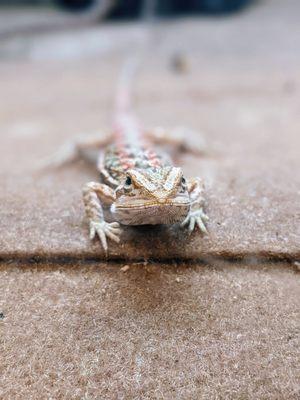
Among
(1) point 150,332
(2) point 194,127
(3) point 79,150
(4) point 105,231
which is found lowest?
(2) point 194,127

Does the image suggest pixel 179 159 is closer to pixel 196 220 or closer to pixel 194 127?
pixel 194 127

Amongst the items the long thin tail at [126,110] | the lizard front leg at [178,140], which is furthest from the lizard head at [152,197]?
the lizard front leg at [178,140]

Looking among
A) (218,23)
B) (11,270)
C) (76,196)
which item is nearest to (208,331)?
(11,270)

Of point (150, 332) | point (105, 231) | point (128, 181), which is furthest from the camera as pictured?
point (105, 231)

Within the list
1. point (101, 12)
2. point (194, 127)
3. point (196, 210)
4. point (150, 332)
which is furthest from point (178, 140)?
point (101, 12)

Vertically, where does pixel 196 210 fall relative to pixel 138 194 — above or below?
below

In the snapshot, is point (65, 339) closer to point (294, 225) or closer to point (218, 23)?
point (294, 225)

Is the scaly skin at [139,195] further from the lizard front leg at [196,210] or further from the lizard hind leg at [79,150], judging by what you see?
the lizard hind leg at [79,150]
